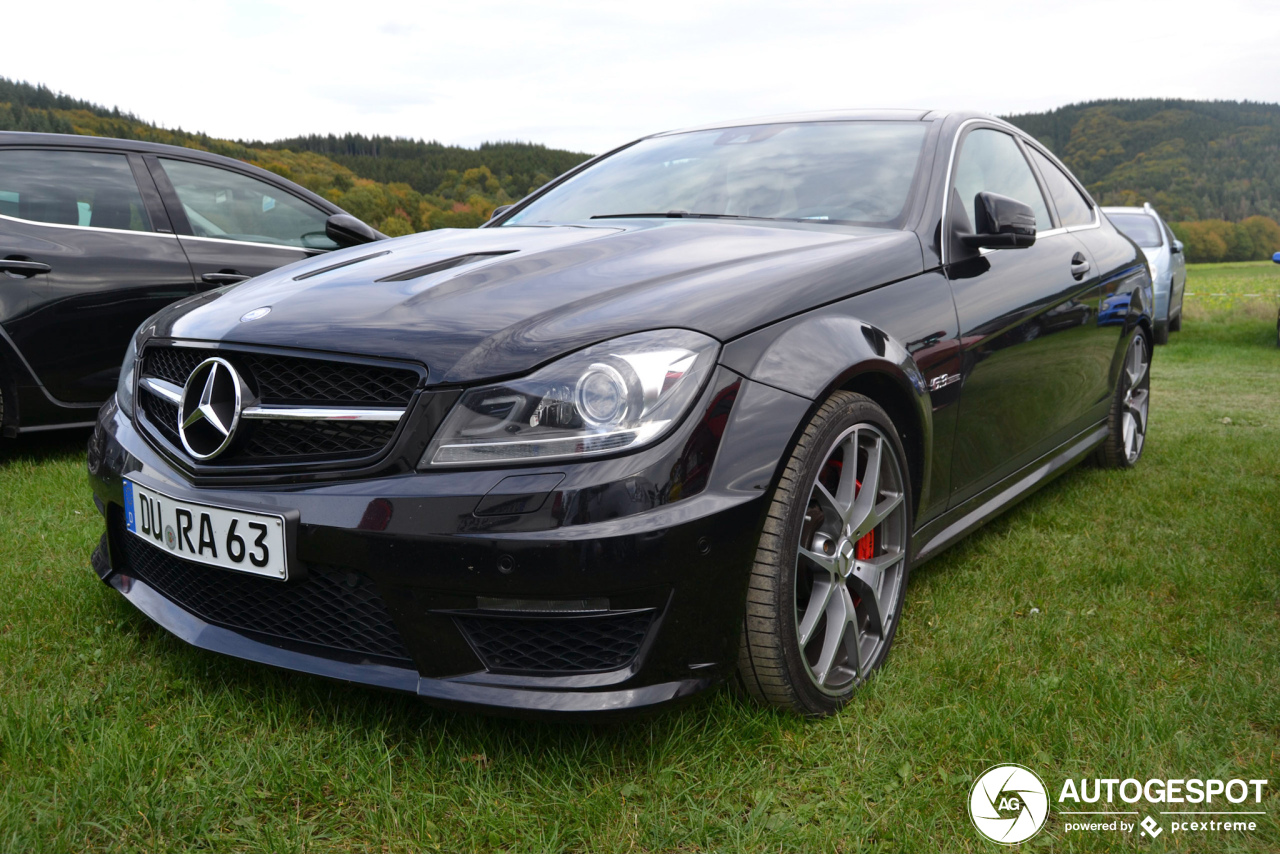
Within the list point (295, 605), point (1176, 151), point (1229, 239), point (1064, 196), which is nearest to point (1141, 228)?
point (1064, 196)

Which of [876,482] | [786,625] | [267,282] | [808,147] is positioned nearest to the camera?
[786,625]

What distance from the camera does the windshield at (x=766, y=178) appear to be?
2.78 m

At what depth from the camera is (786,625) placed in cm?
187

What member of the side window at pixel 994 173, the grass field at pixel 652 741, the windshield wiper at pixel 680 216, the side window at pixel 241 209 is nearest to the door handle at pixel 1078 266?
the side window at pixel 994 173

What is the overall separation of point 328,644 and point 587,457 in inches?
25.6

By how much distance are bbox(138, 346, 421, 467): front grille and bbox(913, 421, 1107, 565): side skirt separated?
1.36 m

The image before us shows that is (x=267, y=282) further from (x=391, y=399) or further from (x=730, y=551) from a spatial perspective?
(x=730, y=551)

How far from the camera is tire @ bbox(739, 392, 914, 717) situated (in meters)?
1.86

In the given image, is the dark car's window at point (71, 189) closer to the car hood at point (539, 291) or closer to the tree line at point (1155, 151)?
the car hood at point (539, 291)

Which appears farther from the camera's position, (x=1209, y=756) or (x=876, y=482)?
(x=876, y=482)

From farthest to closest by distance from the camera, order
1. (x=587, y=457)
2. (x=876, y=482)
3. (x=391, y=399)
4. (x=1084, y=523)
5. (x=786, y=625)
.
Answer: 1. (x=1084, y=523)
2. (x=876, y=482)
3. (x=786, y=625)
4. (x=391, y=399)
5. (x=587, y=457)

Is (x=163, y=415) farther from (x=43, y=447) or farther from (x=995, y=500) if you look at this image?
(x=43, y=447)

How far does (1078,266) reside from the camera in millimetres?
3436

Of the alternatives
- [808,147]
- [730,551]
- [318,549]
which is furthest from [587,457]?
[808,147]
